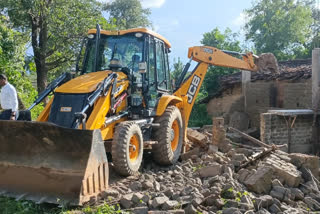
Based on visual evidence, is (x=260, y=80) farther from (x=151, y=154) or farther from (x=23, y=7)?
(x=23, y=7)

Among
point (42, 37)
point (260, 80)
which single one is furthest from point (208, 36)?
point (42, 37)

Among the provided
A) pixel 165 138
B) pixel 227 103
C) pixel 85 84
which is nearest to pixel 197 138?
pixel 165 138

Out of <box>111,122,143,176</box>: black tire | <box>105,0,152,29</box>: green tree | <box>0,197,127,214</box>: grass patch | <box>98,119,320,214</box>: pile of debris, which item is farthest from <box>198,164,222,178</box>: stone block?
<box>105,0,152,29</box>: green tree

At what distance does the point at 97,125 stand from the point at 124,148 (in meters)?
0.57

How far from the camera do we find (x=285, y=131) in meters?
11.1

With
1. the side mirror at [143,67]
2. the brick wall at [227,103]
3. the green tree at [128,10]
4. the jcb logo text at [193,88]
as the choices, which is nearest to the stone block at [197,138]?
the jcb logo text at [193,88]

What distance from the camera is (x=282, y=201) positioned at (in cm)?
550

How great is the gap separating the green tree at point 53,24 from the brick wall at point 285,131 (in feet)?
26.1

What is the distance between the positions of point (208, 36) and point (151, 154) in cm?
1725

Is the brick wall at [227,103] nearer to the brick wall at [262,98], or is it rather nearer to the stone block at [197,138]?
the brick wall at [262,98]

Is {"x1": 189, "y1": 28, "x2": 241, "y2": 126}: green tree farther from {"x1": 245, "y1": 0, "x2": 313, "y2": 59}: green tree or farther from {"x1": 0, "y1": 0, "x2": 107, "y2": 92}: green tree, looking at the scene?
{"x1": 0, "y1": 0, "x2": 107, "y2": 92}: green tree

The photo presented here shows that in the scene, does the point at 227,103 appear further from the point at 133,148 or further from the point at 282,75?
the point at 133,148

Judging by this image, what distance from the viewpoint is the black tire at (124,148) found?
211 inches

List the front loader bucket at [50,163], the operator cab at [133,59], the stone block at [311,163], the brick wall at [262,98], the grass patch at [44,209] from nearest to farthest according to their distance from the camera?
the grass patch at [44,209]
the front loader bucket at [50,163]
the operator cab at [133,59]
the stone block at [311,163]
the brick wall at [262,98]
